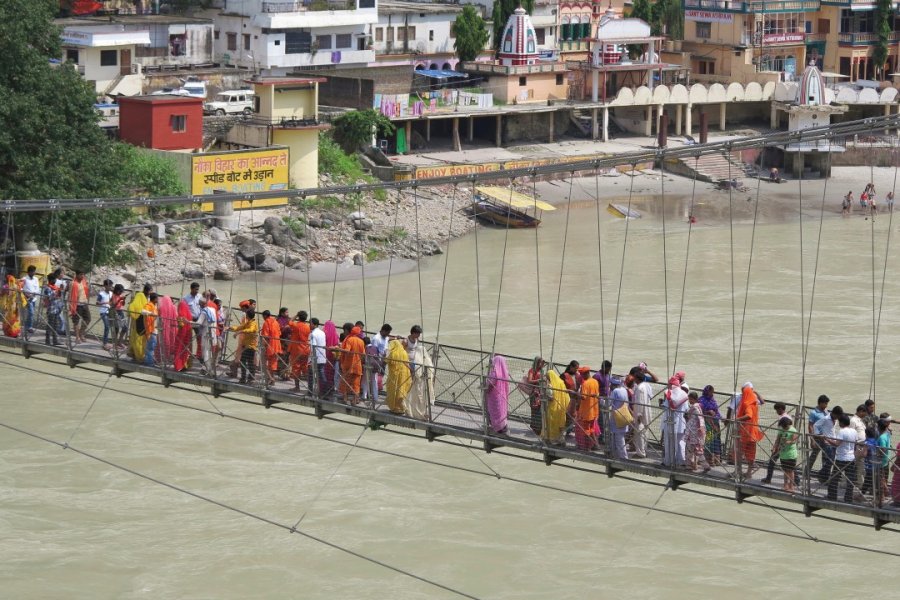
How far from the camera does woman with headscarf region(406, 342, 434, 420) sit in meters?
13.7

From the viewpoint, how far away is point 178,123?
95.2 feet

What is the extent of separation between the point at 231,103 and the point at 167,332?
18.2m

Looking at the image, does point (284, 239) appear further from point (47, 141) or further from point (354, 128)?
point (354, 128)

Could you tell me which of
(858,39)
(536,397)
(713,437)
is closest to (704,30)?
(858,39)

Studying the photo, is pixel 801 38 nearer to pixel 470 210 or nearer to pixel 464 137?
pixel 464 137

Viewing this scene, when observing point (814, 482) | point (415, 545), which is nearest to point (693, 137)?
point (415, 545)

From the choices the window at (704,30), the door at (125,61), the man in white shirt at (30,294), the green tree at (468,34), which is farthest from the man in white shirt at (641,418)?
the window at (704,30)

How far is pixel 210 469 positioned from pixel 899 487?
7.92m

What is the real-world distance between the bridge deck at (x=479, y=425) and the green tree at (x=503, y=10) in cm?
2518

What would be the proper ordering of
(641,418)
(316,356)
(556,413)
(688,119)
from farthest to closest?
(688,119) → (316,356) → (556,413) → (641,418)

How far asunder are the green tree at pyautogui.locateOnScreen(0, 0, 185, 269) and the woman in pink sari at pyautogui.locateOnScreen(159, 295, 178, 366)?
296 inches

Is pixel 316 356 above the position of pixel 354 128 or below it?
below

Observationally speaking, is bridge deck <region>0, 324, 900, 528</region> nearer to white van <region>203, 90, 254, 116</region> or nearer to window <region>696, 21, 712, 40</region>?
white van <region>203, 90, 254, 116</region>

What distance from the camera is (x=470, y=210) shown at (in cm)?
3150
